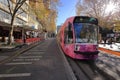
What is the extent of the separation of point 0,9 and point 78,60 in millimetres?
27010

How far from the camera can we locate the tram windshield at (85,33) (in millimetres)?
15031

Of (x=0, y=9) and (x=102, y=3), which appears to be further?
(x=102, y=3)

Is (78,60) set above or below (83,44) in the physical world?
below

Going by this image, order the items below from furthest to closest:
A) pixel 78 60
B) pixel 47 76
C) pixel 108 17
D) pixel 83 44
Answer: pixel 108 17 < pixel 78 60 < pixel 83 44 < pixel 47 76

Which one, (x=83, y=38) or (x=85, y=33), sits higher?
(x=85, y=33)

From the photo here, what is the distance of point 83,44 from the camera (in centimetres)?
1469

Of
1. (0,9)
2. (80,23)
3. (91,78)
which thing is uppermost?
(0,9)

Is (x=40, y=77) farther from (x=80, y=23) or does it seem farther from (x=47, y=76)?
Result: (x=80, y=23)

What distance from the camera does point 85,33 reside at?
15164 millimetres

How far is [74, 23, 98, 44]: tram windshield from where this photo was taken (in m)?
15.0

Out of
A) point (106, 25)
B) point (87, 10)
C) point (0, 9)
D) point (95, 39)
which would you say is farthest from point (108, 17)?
point (95, 39)

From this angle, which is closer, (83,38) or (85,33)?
(83,38)

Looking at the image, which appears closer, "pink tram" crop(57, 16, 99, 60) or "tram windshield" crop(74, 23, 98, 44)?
"pink tram" crop(57, 16, 99, 60)

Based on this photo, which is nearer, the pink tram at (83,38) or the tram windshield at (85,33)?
the pink tram at (83,38)
